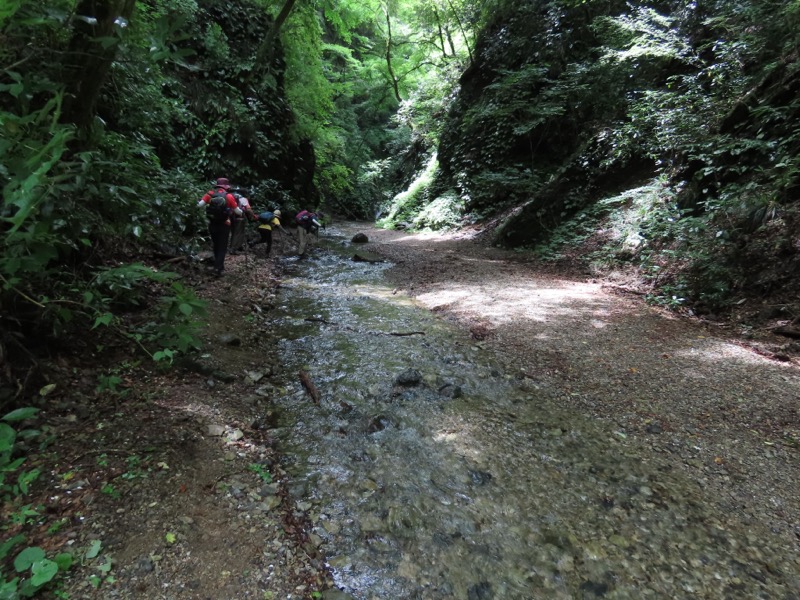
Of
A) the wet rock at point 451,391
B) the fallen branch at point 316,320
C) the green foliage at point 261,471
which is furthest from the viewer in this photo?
the fallen branch at point 316,320

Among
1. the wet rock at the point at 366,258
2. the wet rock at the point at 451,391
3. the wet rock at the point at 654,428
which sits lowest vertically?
the wet rock at the point at 451,391

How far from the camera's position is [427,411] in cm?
375

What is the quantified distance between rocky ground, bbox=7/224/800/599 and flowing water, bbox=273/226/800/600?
221mm

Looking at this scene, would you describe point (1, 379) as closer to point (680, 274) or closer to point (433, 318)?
point (433, 318)

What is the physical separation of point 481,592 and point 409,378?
2219mm

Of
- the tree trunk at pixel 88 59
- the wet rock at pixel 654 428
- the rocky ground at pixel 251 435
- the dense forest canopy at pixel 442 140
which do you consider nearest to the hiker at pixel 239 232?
the dense forest canopy at pixel 442 140

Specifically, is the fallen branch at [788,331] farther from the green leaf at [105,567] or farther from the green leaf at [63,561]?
the green leaf at [63,561]

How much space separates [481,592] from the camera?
214 centimetres

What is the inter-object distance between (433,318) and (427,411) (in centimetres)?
255

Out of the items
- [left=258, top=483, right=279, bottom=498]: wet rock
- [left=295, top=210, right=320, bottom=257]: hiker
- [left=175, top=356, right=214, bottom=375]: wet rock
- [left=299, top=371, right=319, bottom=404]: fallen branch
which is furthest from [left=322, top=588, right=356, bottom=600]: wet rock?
[left=295, top=210, right=320, bottom=257]: hiker

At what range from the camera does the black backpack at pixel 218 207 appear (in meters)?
6.71

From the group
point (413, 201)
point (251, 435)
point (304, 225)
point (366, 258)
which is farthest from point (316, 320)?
point (413, 201)

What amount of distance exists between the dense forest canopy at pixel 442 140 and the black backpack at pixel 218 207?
0.27 metres

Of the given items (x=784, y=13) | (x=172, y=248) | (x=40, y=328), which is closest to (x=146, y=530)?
(x=40, y=328)
